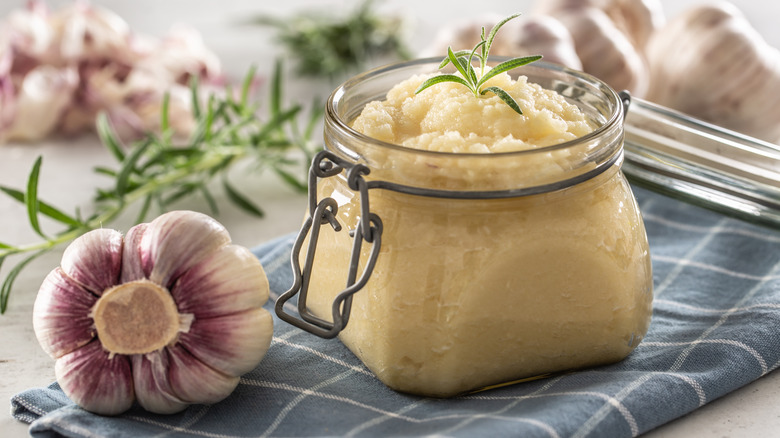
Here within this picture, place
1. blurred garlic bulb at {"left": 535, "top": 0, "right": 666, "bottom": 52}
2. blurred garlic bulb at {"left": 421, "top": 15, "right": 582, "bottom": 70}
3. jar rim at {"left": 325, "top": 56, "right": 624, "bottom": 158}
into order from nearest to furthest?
jar rim at {"left": 325, "top": 56, "right": 624, "bottom": 158} < blurred garlic bulb at {"left": 421, "top": 15, "right": 582, "bottom": 70} < blurred garlic bulb at {"left": 535, "top": 0, "right": 666, "bottom": 52}

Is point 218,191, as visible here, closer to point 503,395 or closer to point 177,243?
point 177,243

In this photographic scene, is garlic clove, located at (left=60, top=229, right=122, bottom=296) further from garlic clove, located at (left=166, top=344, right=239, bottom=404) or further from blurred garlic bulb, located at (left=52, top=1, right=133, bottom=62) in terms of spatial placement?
blurred garlic bulb, located at (left=52, top=1, right=133, bottom=62)

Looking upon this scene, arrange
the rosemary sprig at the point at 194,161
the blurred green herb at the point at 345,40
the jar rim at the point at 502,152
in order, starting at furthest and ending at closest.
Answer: the blurred green herb at the point at 345,40
the rosemary sprig at the point at 194,161
the jar rim at the point at 502,152

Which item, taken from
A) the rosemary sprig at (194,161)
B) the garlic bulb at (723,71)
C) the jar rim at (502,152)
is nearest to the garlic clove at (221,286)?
the jar rim at (502,152)

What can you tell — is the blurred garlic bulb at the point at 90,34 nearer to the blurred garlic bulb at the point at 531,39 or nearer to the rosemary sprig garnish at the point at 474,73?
the blurred garlic bulb at the point at 531,39

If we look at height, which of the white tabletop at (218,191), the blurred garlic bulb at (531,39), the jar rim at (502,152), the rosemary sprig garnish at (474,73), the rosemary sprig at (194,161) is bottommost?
the white tabletop at (218,191)

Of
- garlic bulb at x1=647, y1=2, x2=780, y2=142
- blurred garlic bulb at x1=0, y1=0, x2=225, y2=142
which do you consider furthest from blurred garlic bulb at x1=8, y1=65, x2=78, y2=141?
garlic bulb at x1=647, y1=2, x2=780, y2=142

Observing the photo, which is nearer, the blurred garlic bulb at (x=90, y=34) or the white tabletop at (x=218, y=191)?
the white tabletop at (x=218, y=191)
